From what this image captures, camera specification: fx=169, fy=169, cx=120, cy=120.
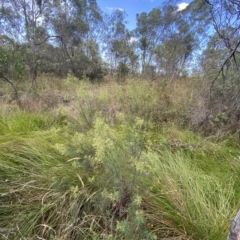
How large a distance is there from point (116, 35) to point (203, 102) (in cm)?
1355

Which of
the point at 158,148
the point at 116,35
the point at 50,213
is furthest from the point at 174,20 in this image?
the point at 50,213

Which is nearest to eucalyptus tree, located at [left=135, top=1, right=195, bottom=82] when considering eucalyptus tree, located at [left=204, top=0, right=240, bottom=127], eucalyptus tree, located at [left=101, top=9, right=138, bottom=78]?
eucalyptus tree, located at [left=101, top=9, right=138, bottom=78]

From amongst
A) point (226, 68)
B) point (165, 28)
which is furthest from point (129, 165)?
point (165, 28)

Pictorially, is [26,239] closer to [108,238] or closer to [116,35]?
[108,238]

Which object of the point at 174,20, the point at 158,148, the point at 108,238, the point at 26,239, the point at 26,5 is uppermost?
the point at 174,20

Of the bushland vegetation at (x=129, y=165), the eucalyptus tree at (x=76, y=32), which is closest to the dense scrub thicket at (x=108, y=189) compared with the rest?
the bushland vegetation at (x=129, y=165)

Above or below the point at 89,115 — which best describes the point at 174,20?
above

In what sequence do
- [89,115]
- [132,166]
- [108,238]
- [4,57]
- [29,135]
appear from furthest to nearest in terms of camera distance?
[4,57] → [29,135] → [89,115] → [132,166] → [108,238]

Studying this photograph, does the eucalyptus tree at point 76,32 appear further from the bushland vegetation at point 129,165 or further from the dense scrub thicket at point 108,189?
the dense scrub thicket at point 108,189

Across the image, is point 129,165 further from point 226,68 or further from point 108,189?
point 226,68

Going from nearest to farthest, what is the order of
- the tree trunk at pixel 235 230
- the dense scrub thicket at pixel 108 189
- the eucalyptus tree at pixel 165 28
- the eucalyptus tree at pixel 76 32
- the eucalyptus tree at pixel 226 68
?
the tree trunk at pixel 235 230
the dense scrub thicket at pixel 108 189
the eucalyptus tree at pixel 226 68
the eucalyptus tree at pixel 76 32
the eucalyptus tree at pixel 165 28

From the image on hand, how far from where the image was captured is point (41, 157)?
156 cm

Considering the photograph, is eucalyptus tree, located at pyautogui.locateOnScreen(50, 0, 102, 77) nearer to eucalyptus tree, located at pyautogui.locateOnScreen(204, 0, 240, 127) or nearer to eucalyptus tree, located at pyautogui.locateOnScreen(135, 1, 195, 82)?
eucalyptus tree, located at pyautogui.locateOnScreen(135, 1, 195, 82)

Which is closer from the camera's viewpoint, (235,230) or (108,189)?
(235,230)
